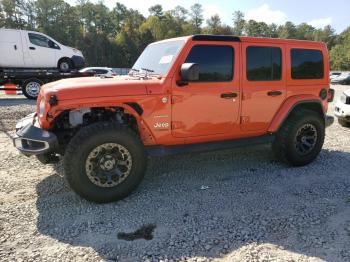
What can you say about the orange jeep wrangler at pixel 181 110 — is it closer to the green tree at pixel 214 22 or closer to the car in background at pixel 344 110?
the car in background at pixel 344 110

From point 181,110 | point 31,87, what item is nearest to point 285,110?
point 181,110

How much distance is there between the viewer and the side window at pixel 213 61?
4414 millimetres

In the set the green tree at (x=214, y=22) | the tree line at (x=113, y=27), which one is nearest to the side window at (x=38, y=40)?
the tree line at (x=113, y=27)

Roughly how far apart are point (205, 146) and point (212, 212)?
108 cm

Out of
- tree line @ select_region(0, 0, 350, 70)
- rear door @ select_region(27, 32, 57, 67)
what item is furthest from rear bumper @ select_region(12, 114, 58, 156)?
tree line @ select_region(0, 0, 350, 70)

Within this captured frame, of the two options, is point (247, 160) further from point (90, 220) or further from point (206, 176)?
point (90, 220)

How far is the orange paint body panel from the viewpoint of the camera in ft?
12.8

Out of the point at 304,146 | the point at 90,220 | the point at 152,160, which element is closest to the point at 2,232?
the point at 90,220

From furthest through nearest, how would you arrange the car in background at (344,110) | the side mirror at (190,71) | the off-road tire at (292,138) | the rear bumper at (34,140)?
the car in background at (344,110), the off-road tire at (292,138), the side mirror at (190,71), the rear bumper at (34,140)

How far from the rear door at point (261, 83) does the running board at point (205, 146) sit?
0.17 meters

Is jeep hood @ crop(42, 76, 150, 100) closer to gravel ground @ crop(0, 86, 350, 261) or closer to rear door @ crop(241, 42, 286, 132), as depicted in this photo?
gravel ground @ crop(0, 86, 350, 261)

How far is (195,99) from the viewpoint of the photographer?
4.40 m

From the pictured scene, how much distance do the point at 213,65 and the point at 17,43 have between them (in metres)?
11.1

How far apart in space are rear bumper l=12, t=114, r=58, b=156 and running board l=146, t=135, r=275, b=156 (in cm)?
120
